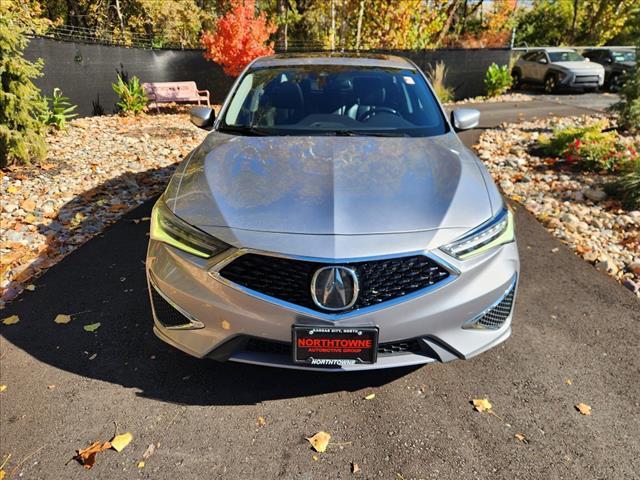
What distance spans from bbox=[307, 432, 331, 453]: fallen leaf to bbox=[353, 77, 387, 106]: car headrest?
2.43 m

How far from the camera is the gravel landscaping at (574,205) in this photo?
165 inches

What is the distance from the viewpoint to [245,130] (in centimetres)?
334

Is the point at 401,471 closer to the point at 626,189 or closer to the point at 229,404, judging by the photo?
the point at 229,404

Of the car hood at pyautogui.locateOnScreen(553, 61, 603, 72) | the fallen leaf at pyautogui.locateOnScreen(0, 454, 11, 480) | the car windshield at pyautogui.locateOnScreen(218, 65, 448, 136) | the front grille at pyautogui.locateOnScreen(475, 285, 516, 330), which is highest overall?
the car windshield at pyautogui.locateOnScreen(218, 65, 448, 136)

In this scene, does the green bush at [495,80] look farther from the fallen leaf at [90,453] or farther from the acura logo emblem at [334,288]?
the fallen leaf at [90,453]

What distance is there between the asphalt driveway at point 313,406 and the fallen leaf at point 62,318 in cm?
6

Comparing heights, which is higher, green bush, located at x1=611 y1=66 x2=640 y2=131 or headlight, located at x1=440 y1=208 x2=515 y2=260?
headlight, located at x1=440 y1=208 x2=515 y2=260

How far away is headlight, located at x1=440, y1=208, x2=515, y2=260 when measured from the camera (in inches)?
85.9

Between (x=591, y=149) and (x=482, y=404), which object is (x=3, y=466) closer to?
(x=482, y=404)

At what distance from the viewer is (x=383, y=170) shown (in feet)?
8.64

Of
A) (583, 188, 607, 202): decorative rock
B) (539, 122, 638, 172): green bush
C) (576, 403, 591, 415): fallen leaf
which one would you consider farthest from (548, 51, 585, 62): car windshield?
(576, 403, 591, 415): fallen leaf

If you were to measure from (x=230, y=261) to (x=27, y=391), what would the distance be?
1465 mm

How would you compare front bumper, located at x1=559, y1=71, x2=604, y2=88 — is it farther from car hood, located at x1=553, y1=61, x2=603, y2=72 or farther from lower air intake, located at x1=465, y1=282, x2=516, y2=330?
lower air intake, located at x1=465, y1=282, x2=516, y2=330

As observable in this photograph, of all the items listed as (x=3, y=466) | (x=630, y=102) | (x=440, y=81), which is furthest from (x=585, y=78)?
(x=3, y=466)
